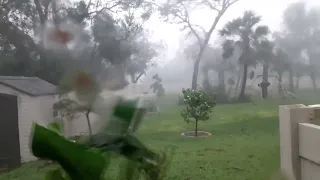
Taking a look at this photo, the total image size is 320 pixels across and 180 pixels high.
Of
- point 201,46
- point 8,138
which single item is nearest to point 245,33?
point 201,46

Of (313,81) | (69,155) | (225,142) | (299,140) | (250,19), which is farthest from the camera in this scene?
(250,19)

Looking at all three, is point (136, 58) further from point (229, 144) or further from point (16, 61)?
point (229, 144)

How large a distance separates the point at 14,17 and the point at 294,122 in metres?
1.24

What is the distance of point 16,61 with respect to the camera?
142cm

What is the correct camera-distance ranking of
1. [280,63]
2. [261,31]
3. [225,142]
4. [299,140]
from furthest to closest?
[261,31] → [280,63] → [225,142] → [299,140]

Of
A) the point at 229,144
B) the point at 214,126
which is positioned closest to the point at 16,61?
the point at 229,144

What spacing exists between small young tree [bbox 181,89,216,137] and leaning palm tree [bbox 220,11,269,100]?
442 mm

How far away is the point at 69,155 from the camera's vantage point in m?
0.29

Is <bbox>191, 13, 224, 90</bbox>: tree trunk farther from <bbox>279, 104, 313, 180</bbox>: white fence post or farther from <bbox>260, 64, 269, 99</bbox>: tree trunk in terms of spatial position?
<bbox>279, 104, 313, 180</bbox>: white fence post

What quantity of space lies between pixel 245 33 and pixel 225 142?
1.60m

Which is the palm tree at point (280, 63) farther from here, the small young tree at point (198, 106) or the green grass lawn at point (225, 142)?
the small young tree at point (198, 106)

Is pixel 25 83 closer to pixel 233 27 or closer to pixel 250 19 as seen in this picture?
pixel 233 27

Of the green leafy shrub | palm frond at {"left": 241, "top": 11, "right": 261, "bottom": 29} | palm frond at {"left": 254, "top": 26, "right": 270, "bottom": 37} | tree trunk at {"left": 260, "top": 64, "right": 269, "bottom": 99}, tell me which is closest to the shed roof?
the green leafy shrub

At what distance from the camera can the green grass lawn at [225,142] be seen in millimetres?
1711
